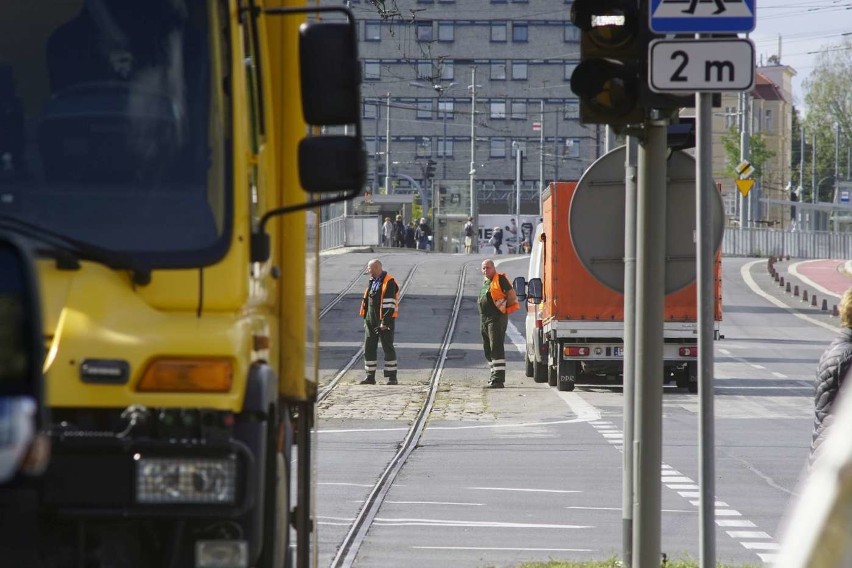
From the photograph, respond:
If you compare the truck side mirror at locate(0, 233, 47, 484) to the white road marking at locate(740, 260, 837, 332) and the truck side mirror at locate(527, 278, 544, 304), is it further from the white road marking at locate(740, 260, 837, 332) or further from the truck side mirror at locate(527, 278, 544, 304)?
the white road marking at locate(740, 260, 837, 332)

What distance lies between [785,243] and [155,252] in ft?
235

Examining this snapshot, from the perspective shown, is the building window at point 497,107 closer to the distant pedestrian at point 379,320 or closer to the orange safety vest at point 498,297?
the distant pedestrian at point 379,320

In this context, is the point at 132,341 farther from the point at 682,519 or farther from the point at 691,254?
the point at 682,519

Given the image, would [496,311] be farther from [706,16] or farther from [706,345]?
[706,345]

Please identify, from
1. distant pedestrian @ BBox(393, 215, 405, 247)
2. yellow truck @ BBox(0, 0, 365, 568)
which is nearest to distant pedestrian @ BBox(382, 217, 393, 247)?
distant pedestrian @ BBox(393, 215, 405, 247)

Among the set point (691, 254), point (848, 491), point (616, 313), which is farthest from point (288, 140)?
point (616, 313)

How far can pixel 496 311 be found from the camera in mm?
25203

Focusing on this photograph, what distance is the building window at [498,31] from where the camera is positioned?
4338 inches

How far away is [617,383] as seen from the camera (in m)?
26.2

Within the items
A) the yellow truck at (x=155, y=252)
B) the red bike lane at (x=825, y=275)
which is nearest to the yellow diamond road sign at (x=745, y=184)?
the red bike lane at (x=825, y=275)

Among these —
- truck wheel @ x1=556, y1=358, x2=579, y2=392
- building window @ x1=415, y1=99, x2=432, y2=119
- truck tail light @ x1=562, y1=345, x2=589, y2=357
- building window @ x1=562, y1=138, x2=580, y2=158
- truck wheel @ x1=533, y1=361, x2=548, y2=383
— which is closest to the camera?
truck tail light @ x1=562, y1=345, x2=589, y2=357

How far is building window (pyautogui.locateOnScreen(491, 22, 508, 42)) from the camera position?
110 m

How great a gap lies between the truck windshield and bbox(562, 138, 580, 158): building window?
108 m

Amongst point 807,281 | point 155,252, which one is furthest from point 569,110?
point 155,252
